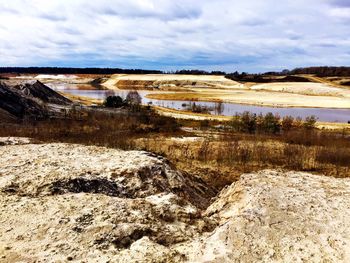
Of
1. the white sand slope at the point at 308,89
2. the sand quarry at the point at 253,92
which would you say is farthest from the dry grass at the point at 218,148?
the white sand slope at the point at 308,89

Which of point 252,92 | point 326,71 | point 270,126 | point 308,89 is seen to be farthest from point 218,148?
point 326,71

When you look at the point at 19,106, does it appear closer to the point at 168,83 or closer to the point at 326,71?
the point at 168,83

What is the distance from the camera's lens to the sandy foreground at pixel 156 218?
6895 mm

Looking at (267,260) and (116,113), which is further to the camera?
(116,113)

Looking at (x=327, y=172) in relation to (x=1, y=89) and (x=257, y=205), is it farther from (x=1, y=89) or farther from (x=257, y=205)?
(x=1, y=89)

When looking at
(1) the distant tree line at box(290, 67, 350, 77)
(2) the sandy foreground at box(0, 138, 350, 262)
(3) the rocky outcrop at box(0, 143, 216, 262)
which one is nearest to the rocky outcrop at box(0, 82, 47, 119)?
(3) the rocky outcrop at box(0, 143, 216, 262)

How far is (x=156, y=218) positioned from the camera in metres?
8.07

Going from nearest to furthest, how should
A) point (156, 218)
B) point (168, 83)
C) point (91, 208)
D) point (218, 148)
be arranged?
point (156, 218) → point (91, 208) → point (218, 148) → point (168, 83)

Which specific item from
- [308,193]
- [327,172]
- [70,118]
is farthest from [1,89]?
[308,193]

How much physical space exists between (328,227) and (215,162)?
1163cm

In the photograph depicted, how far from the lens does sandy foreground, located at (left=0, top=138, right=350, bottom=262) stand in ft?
22.6

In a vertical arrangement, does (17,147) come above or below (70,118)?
above

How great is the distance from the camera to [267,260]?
665 cm

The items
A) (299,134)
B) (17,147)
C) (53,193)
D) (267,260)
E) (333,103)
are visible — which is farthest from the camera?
(333,103)
